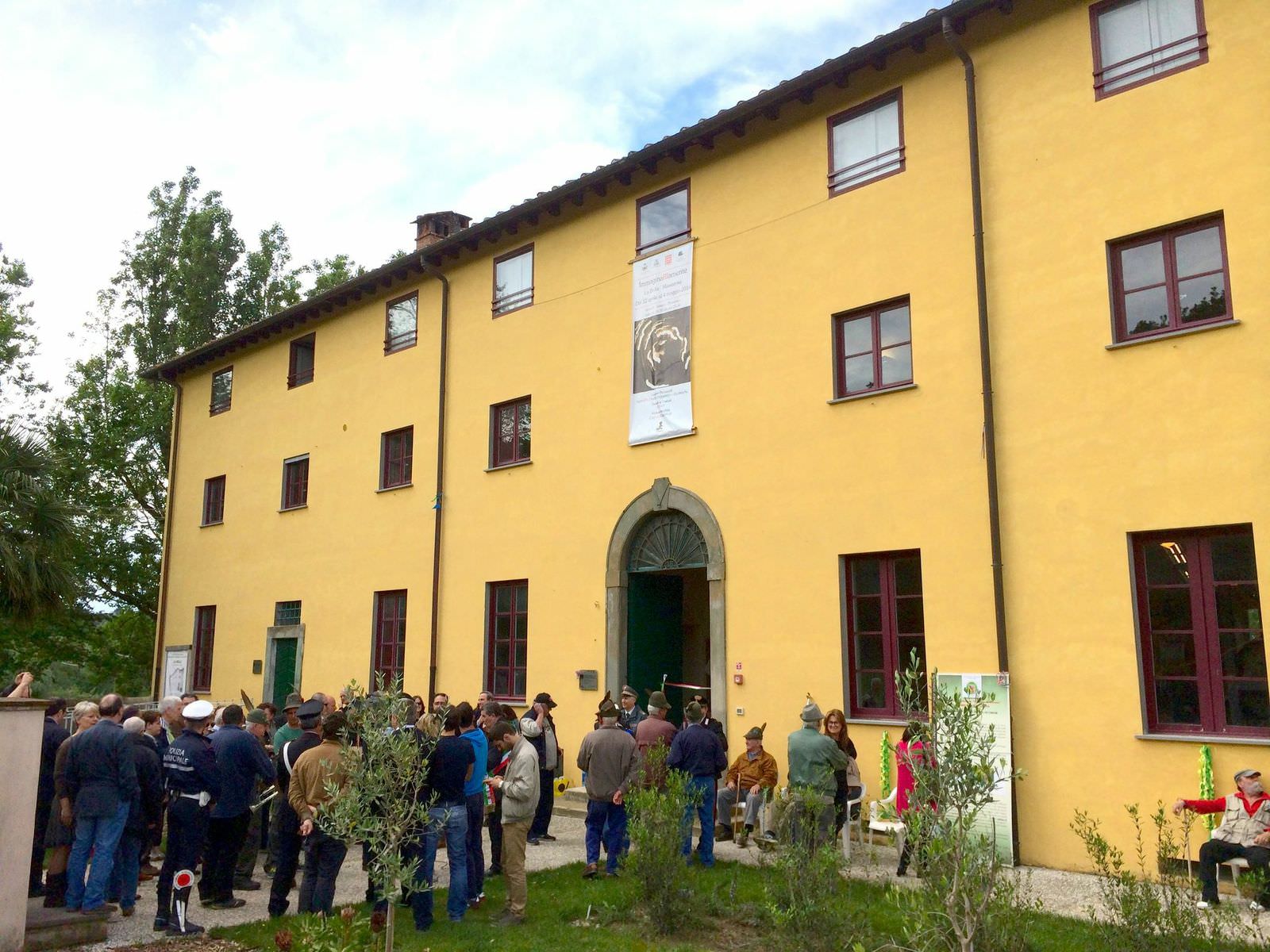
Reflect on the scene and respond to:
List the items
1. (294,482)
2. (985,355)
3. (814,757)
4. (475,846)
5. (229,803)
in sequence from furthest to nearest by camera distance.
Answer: (294,482) < (985,355) < (814,757) < (475,846) < (229,803)

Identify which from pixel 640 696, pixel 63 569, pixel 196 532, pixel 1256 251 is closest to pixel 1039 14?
pixel 1256 251

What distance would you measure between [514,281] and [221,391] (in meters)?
10.6

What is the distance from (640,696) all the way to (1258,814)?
26.9 feet

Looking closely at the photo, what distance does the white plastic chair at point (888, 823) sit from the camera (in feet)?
33.1

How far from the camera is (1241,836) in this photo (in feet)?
28.0

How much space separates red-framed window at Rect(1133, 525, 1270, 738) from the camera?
9445mm

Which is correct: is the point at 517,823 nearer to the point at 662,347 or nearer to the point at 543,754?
the point at 543,754

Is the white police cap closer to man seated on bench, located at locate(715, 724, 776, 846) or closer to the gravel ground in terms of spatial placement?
the gravel ground

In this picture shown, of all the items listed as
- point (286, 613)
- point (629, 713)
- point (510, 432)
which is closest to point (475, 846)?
point (629, 713)

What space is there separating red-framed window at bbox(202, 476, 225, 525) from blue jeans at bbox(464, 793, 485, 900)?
1672 cm

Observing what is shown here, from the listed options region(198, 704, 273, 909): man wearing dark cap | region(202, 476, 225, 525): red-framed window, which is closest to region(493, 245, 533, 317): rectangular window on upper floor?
region(198, 704, 273, 909): man wearing dark cap

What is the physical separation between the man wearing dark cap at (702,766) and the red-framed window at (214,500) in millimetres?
16780

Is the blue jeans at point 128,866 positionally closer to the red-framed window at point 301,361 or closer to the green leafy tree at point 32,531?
the green leafy tree at point 32,531

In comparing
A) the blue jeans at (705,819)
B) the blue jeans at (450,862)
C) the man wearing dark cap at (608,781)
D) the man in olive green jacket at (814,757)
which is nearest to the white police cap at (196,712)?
the blue jeans at (450,862)
